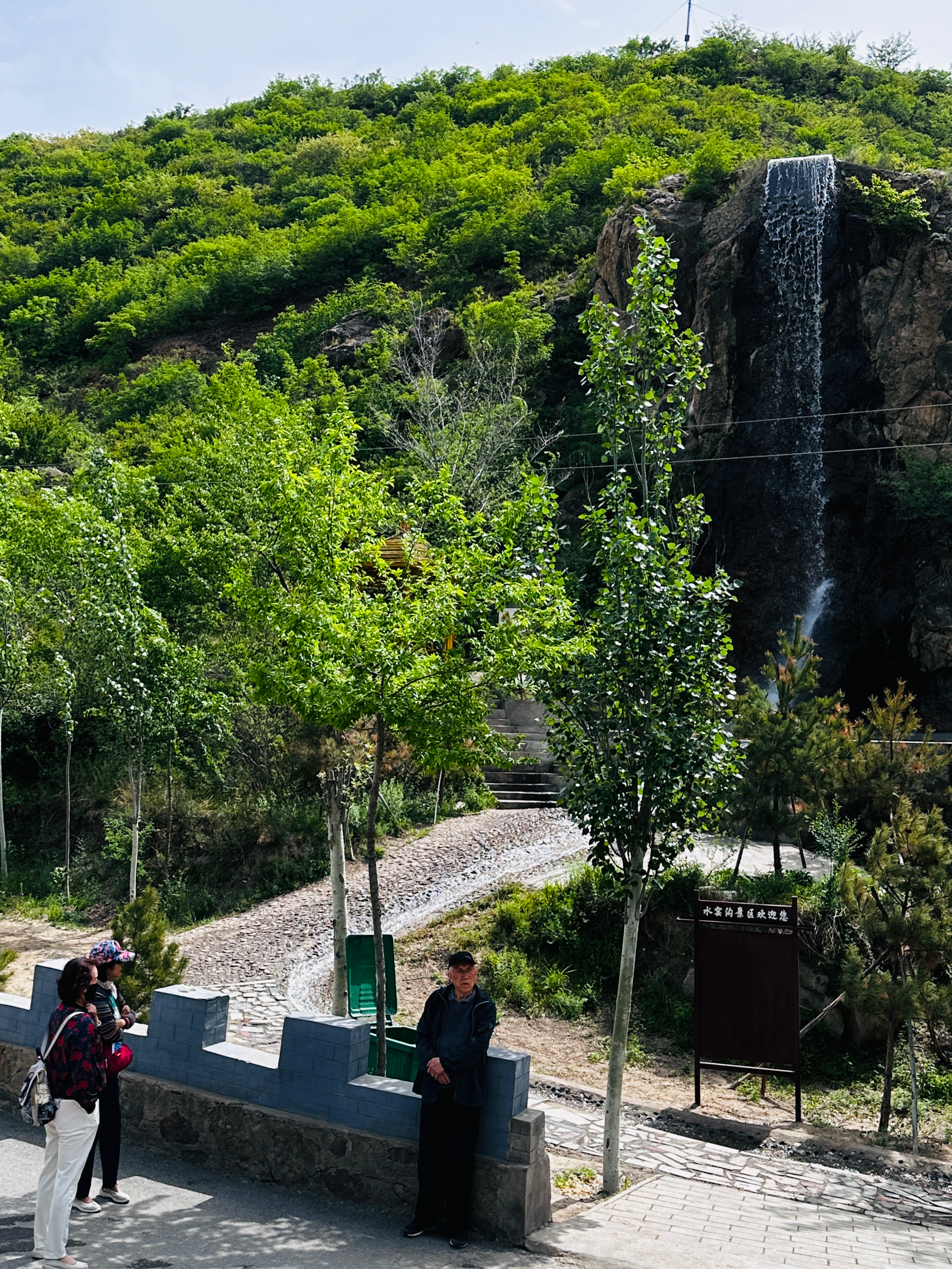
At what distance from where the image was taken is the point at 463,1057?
18.6ft

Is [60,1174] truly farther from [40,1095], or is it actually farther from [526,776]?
[526,776]

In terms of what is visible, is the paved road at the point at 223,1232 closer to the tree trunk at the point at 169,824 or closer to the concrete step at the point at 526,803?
the tree trunk at the point at 169,824

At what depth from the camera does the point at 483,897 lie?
14.1 metres

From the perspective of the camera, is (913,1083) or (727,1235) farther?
(913,1083)

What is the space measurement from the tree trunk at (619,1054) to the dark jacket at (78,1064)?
11.7 ft

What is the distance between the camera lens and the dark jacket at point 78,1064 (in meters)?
5.09

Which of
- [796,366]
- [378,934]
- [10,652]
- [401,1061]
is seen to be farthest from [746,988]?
[796,366]

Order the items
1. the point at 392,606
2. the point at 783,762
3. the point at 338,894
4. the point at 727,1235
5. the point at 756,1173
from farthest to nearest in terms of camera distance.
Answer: the point at 783,762
the point at 338,894
the point at 392,606
the point at 756,1173
the point at 727,1235

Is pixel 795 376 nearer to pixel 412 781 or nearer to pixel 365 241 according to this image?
pixel 412 781

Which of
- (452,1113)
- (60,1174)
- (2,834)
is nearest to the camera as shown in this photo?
(60,1174)

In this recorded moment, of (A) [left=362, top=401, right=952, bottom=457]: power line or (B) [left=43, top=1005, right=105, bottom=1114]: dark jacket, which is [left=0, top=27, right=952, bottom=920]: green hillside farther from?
(B) [left=43, top=1005, right=105, bottom=1114]: dark jacket

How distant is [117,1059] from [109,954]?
2.20 feet

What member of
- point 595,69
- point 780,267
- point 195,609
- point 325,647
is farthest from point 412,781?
point 595,69

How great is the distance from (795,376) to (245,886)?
21849mm
